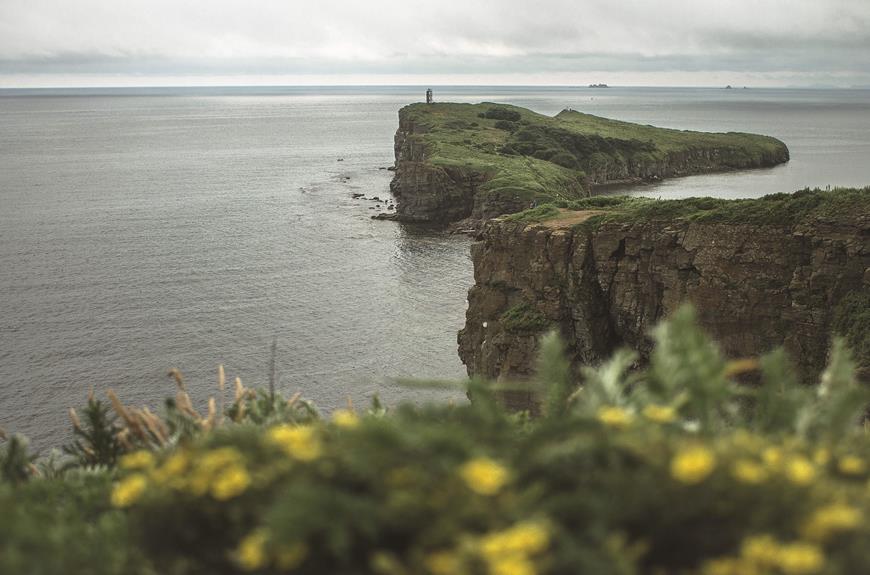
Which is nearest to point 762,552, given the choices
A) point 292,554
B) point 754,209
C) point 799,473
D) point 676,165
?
point 799,473

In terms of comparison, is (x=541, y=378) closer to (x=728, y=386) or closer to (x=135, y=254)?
(x=728, y=386)

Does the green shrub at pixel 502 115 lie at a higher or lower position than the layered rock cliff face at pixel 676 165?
higher

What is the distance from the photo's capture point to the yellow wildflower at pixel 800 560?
4.29m

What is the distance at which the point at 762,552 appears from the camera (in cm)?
452

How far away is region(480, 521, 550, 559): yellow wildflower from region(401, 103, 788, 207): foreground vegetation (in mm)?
108237

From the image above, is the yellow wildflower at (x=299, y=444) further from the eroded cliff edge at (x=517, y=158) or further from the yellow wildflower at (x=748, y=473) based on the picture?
the eroded cliff edge at (x=517, y=158)

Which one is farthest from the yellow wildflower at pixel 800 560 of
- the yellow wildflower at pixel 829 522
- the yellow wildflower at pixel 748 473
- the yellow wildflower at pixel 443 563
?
the yellow wildflower at pixel 443 563

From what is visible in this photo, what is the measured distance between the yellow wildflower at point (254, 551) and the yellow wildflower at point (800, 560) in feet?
9.81

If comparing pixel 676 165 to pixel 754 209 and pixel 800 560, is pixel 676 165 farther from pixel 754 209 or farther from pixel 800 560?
pixel 800 560

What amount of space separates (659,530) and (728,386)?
8.60 feet

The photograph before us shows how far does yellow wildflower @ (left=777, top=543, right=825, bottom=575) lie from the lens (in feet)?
14.1

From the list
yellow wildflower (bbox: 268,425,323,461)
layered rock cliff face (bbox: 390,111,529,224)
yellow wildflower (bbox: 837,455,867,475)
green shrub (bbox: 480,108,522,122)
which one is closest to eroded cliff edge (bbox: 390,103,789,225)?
layered rock cliff face (bbox: 390,111,529,224)

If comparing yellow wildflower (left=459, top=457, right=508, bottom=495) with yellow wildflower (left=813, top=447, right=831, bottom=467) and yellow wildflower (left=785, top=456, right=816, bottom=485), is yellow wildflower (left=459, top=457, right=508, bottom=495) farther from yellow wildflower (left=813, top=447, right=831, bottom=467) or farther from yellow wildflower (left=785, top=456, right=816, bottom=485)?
yellow wildflower (left=813, top=447, right=831, bottom=467)

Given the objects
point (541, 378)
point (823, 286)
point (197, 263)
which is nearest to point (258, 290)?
point (197, 263)
